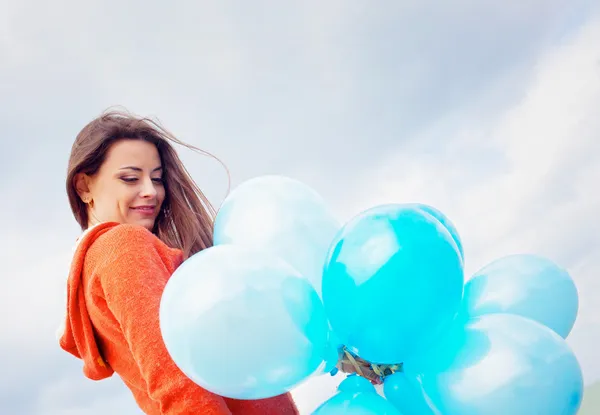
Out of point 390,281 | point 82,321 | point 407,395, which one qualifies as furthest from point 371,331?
point 82,321

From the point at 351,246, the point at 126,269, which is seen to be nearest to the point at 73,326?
the point at 126,269

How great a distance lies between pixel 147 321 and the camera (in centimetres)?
141

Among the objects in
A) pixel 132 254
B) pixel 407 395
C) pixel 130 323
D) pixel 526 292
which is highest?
pixel 132 254

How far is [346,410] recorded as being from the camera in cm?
135

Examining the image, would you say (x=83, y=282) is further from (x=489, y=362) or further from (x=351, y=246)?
(x=489, y=362)

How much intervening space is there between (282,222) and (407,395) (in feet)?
1.82

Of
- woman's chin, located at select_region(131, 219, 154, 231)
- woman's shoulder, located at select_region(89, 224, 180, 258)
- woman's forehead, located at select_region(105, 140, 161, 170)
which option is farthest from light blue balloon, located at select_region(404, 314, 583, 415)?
woman's forehead, located at select_region(105, 140, 161, 170)

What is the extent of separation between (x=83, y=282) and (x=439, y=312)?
0.97 m

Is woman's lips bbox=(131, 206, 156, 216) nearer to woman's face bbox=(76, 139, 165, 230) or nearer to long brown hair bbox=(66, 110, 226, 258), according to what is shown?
woman's face bbox=(76, 139, 165, 230)

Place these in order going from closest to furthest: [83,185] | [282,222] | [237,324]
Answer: [237,324]
[282,222]
[83,185]

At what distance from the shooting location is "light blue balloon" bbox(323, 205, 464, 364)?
1.30 m

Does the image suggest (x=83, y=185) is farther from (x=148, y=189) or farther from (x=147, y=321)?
(x=147, y=321)

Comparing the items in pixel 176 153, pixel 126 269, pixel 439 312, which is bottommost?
pixel 439 312

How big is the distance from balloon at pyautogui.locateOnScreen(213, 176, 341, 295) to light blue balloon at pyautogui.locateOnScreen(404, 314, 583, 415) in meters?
0.38
